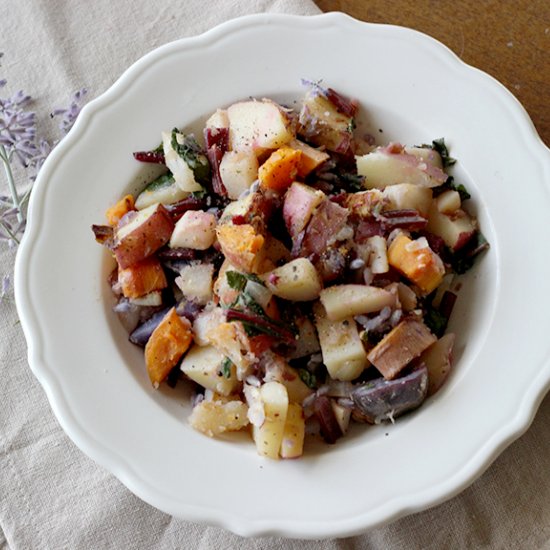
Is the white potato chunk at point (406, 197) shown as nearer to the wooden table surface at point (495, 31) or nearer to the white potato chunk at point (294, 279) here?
the white potato chunk at point (294, 279)

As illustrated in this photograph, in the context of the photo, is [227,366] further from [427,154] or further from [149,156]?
[427,154]

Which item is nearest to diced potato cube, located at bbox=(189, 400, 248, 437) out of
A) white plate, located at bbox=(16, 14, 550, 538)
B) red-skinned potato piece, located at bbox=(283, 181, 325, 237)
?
white plate, located at bbox=(16, 14, 550, 538)

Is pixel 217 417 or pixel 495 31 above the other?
pixel 495 31

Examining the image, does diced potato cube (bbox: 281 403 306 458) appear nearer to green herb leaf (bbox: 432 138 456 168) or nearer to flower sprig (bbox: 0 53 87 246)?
green herb leaf (bbox: 432 138 456 168)

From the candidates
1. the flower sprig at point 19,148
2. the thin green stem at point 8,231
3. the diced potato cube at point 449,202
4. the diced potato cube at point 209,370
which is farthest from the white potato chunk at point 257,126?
the thin green stem at point 8,231

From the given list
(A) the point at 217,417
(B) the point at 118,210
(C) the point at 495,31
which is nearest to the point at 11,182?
(B) the point at 118,210

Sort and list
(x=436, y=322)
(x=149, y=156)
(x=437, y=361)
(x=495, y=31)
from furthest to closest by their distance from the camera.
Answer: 1. (x=495, y=31)
2. (x=149, y=156)
3. (x=436, y=322)
4. (x=437, y=361)

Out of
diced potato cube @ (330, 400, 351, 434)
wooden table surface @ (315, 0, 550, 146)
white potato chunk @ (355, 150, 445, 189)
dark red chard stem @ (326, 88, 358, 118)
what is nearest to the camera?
diced potato cube @ (330, 400, 351, 434)

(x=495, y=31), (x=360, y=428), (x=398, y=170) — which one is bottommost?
(x=360, y=428)

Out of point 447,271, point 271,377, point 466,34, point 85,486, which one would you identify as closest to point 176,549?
point 85,486
